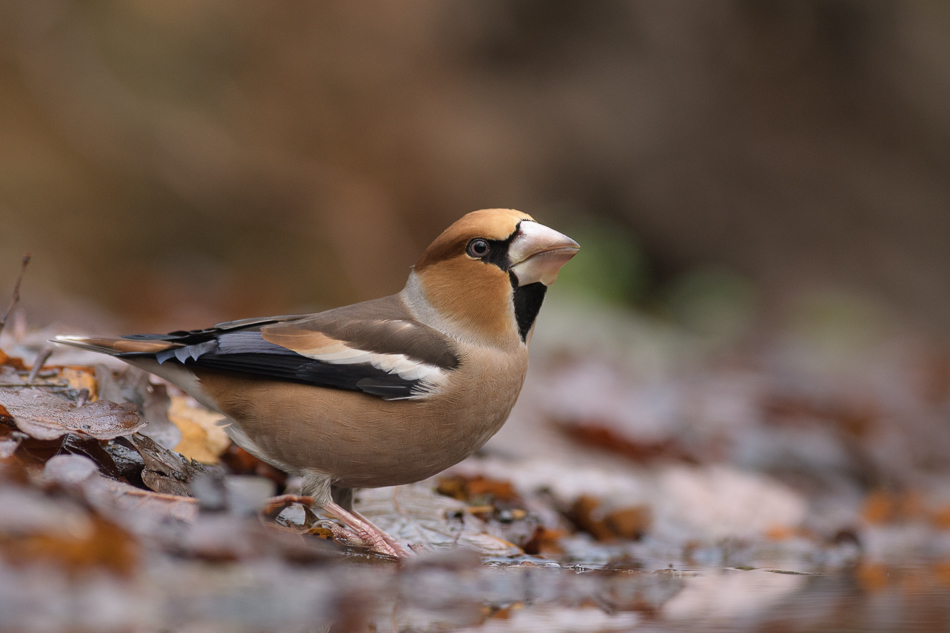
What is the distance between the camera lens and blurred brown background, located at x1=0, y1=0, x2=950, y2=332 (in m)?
10.4

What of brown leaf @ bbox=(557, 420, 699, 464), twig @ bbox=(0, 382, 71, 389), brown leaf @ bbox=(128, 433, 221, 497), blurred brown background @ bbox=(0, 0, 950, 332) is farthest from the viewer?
blurred brown background @ bbox=(0, 0, 950, 332)

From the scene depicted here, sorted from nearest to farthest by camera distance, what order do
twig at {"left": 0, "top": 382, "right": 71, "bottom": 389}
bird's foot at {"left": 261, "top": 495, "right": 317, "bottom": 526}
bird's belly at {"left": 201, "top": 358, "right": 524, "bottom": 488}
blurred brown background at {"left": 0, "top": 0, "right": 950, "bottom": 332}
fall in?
1. bird's foot at {"left": 261, "top": 495, "right": 317, "bottom": 526}
2. twig at {"left": 0, "top": 382, "right": 71, "bottom": 389}
3. bird's belly at {"left": 201, "top": 358, "right": 524, "bottom": 488}
4. blurred brown background at {"left": 0, "top": 0, "right": 950, "bottom": 332}

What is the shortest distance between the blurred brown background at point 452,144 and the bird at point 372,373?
13.4ft

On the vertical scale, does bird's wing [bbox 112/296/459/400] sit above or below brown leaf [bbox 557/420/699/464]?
below

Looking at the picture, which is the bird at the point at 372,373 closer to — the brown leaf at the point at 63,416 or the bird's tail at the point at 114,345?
the bird's tail at the point at 114,345

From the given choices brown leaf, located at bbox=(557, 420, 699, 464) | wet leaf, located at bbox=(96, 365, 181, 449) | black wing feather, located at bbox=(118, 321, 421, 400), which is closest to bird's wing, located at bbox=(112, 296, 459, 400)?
black wing feather, located at bbox=(118, 321, 421, 400)

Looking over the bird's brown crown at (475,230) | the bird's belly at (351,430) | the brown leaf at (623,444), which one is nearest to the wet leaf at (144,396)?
the bird's belly at (351,430)

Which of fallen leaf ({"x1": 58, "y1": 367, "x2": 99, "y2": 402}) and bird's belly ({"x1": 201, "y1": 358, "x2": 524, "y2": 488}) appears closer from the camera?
bird's belly ({"x1": 201, "y1": 358, "x2": 524, "y2": 488})

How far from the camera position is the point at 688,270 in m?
16.1

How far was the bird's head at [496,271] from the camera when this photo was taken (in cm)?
361

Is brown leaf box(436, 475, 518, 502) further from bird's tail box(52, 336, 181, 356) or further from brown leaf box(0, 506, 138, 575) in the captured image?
brown leaf box(0, 506, 138, 575)

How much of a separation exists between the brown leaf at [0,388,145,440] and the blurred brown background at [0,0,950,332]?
436 centimetres

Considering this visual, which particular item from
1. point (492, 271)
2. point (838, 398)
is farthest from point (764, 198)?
point (492, 271)

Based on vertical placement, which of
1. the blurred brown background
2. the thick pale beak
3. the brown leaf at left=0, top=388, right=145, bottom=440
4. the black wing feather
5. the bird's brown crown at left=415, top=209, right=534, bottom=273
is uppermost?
the blurred brown background
